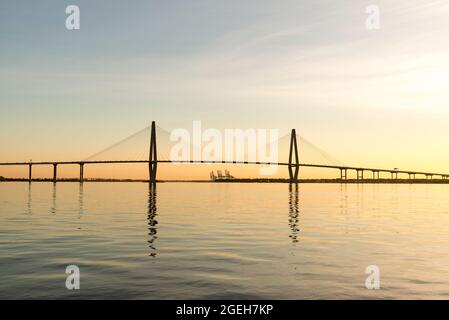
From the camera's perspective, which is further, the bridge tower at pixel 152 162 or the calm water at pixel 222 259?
the bridge tower at pixel 152 162

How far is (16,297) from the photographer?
375 inches

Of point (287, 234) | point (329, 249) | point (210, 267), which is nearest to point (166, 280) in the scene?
point (210, 267)

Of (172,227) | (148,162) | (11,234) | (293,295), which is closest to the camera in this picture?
(293,295)

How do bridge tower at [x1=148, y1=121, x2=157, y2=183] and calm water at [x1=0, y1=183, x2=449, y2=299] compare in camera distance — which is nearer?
calm water at [x1=0, y1=183, x2=449, y2=299]

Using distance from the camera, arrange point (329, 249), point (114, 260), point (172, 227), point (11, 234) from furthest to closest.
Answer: point (172, 227)
point (11, 234)
point (329, 249)
point (114, 260)

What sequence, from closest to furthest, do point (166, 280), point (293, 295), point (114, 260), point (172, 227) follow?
point (293, 295)
point (166, 280)
point (114, 260)
point (172, 227)

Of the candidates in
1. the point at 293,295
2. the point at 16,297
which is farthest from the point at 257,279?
the point at 16,297

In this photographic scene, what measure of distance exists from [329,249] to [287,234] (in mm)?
4368

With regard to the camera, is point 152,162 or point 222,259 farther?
point 152,162
